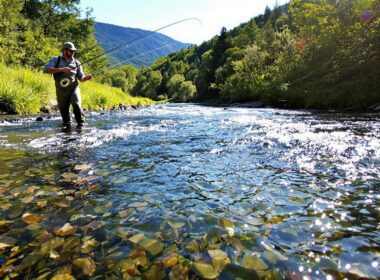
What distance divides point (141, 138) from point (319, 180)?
5.57m

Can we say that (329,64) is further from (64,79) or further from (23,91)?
(23,91)

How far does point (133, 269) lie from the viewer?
2570 mm

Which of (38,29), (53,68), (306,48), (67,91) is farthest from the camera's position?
(306,48)

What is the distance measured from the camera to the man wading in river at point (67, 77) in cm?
1098

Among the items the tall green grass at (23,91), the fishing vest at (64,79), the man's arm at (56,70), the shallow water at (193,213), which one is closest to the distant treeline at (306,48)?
the tall green grass at (23,91)

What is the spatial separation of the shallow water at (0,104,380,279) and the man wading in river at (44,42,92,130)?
490 cm

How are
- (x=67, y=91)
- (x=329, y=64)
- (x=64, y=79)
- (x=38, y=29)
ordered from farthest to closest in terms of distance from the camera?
(x=38, y=29), (x=329, y=64), (x=67, y=91), (x=64, y=79)

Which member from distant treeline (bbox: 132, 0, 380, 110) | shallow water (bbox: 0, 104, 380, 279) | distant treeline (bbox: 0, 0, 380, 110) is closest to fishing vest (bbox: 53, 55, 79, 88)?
distant treeline (bbox: 0, 0, 380, 110)

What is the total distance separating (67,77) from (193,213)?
369 inches

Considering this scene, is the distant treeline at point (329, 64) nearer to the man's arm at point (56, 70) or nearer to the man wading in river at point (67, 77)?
the man wading in river at point (67, 77)

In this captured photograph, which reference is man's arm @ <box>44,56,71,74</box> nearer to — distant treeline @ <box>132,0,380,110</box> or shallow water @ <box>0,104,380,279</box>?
shallow water @ <box>0,104,380,279</box>

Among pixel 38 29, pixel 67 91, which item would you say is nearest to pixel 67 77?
pixel 67 91

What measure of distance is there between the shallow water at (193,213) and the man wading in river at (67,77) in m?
4.90

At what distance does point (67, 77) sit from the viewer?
11.3 metres
